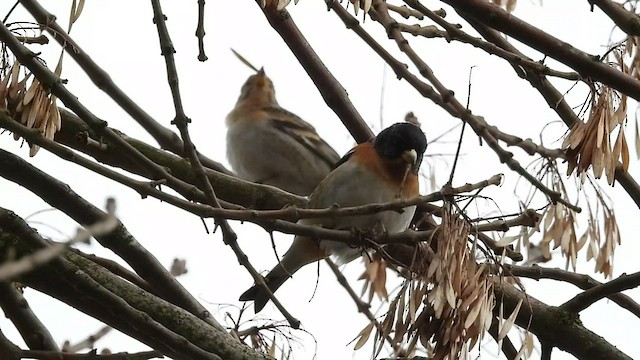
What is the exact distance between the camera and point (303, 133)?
5.04 meters

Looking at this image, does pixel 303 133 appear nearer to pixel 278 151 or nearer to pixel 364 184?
pixel 278 151

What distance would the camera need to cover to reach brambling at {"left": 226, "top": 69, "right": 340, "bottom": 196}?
16.0 ft

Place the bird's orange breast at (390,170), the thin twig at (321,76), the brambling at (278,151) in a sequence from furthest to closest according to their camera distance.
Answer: the brambling at (278,151), the bird's orange breast at (390,170), the thin twig at (321,76)

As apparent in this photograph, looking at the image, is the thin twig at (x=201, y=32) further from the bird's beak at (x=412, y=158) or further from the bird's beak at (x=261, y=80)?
the bird's beak at (x=261, y=80)

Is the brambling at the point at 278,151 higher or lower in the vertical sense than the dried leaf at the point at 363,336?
higher

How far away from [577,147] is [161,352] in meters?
1.19

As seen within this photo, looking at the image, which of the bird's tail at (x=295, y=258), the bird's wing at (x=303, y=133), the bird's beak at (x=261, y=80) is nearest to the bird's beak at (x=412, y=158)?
the bird's tail at (x=295, y=258)

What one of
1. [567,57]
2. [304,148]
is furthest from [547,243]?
[304,148]

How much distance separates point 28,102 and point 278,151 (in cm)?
272

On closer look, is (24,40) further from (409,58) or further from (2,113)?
(409,58)

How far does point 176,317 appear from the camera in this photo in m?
2.54

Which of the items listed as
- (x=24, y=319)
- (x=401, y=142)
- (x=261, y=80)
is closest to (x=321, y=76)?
(x=401, y=142)

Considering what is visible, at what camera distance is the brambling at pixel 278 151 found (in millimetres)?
4883

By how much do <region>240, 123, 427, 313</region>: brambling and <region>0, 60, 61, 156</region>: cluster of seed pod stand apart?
54.8 inches
